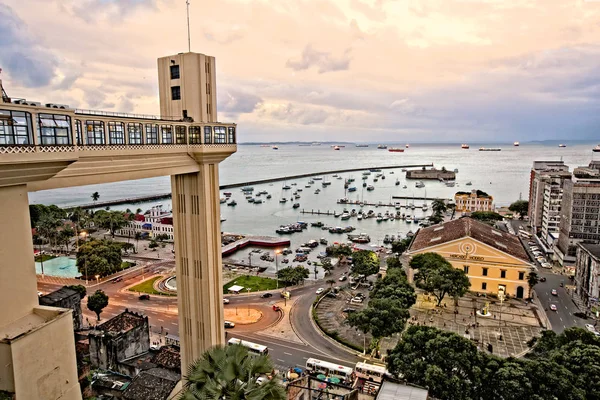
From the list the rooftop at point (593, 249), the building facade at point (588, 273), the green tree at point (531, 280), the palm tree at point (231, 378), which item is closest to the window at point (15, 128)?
the palm tree at point (231, 378)

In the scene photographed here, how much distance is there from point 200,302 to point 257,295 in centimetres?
2196

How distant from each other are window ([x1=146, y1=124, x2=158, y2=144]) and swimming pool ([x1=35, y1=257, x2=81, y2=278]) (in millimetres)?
39785

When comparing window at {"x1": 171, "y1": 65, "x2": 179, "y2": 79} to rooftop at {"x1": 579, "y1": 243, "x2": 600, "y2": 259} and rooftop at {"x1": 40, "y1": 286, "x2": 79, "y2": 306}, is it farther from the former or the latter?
rooftop at {"x1": 579, "y1": 243, "x2": 600, "y2": 259}

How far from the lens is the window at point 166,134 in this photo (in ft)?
51.8

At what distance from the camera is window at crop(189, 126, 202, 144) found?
17.5 metres

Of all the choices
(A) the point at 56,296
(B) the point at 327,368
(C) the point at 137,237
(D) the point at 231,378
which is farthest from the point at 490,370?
(C) the point at 137,237

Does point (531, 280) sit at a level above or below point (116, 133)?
below

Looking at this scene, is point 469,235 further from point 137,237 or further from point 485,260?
point 137,237

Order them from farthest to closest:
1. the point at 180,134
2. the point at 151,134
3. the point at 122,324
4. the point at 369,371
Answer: the point at 122,324, the point at 369,371, the point at 180,134, the point at 151,134

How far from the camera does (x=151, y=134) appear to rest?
15.2 m

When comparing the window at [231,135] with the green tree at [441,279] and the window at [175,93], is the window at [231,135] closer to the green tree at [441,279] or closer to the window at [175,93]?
the window at [175,93]

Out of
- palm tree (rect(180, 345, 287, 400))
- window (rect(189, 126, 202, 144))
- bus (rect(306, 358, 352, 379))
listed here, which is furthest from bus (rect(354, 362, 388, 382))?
window (rect(189, 126, 202, 144))

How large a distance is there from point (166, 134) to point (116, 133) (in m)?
2.90

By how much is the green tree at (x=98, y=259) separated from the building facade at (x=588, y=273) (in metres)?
50.2
